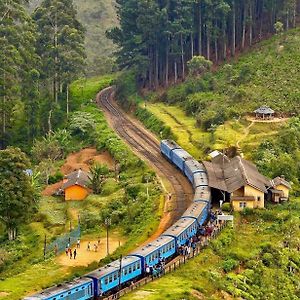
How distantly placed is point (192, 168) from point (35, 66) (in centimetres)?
3820

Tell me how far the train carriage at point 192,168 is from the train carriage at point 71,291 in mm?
26562

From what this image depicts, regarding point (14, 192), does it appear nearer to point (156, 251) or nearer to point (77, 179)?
point (77, 179)

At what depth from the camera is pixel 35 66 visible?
97812 millimetres

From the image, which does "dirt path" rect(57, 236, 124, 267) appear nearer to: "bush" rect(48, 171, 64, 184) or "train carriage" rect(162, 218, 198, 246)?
"train carriage" rect(162, 218, 198, 246)

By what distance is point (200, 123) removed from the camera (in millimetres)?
88688

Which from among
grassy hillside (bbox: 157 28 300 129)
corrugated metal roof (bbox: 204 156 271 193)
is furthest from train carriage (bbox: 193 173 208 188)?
grassy hillside (bbox: 157 28 300 129)

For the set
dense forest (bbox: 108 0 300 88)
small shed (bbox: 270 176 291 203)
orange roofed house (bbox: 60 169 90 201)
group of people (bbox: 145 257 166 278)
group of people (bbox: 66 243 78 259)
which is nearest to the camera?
group of people (bbox: 145 257 166 278)

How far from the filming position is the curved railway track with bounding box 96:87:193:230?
63.4m

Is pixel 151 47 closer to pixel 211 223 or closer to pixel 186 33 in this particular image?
pixel 186 33

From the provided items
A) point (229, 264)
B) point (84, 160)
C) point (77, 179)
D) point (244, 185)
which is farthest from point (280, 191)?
point (84, 160)

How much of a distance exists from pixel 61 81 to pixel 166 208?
43.2 m

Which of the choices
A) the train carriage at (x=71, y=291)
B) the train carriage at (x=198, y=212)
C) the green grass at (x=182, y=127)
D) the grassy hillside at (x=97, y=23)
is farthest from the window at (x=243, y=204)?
the grassy hillside at (x=97, y=23)

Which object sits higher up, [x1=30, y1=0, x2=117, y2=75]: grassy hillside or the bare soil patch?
[x1=30, y1=0, x2=117, y2=75]: grassy hillside

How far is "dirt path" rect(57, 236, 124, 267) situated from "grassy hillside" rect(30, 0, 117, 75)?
102485mm
